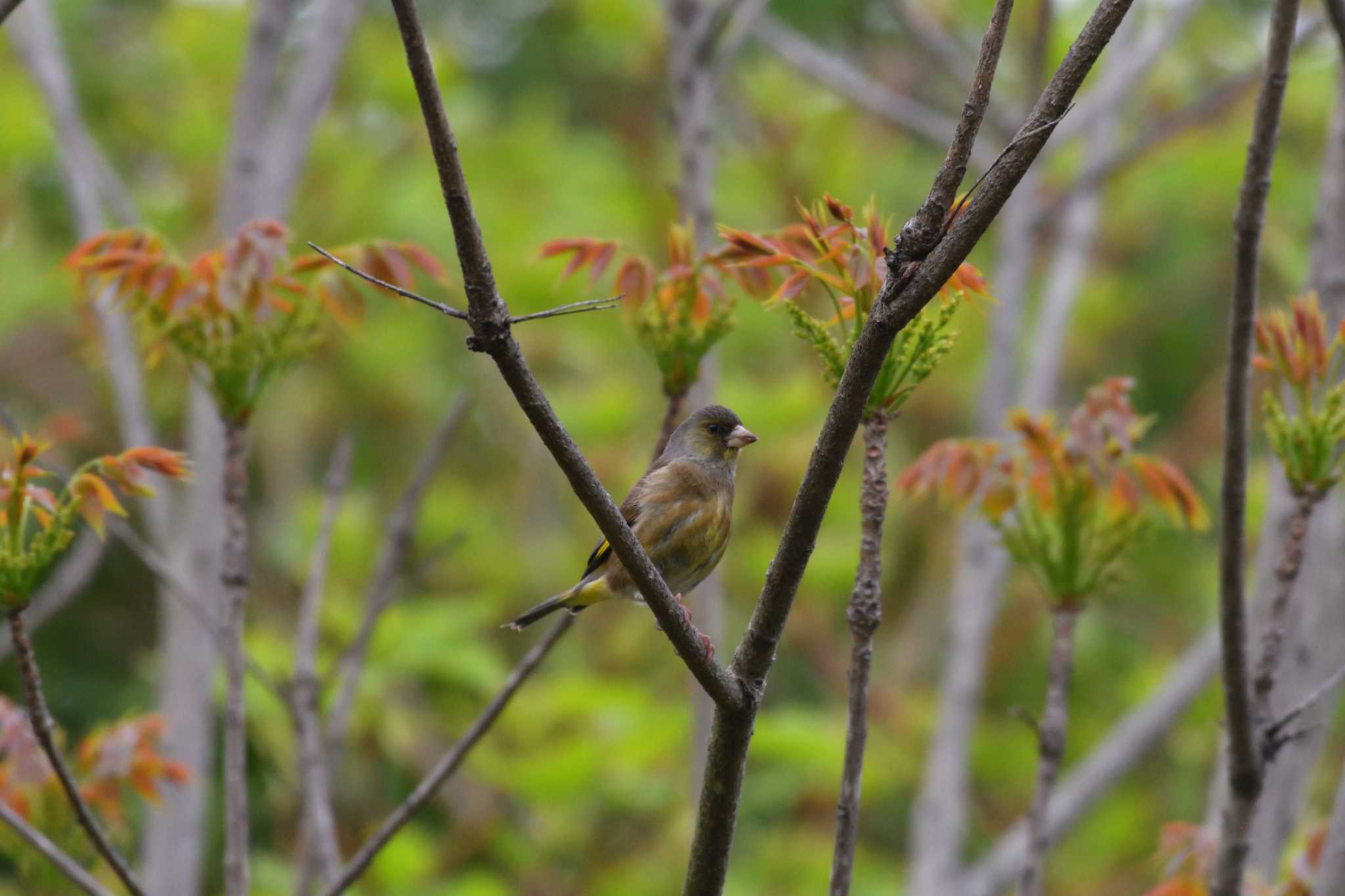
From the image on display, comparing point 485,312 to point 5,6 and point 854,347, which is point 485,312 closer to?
point 854,347

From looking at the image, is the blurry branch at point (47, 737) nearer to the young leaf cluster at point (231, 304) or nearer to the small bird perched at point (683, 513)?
the young leaf cluster at point (231, 304)

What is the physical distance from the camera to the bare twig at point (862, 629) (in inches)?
95.6

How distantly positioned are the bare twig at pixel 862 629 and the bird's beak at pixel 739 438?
1380 mm

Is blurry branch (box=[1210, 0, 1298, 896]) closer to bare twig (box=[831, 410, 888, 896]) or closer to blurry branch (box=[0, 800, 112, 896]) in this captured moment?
bare twig (box=[831, 410, 888, 896])

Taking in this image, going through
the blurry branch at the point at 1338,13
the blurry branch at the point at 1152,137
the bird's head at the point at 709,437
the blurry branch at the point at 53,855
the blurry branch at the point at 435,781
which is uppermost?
the blurry branch at the point at 1152,137

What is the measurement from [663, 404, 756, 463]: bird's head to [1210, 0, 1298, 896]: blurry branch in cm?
172

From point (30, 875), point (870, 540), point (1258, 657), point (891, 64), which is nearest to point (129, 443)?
point (30, 875)

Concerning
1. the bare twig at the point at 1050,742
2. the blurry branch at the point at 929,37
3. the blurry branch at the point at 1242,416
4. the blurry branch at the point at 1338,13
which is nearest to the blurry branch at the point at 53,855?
the bare twig at the point at 1050,742

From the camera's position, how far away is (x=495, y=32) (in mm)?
14852

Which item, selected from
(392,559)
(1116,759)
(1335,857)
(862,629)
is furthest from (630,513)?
(1116,759)

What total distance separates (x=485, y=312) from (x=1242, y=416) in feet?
5.03

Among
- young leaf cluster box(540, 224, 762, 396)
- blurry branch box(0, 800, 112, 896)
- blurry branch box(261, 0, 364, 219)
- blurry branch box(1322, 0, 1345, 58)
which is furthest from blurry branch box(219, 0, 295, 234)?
blurry branch box(1322, 0, 1345, 58)

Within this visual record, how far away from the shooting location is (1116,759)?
6309 millimetres

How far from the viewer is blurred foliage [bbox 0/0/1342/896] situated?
7.95 m
